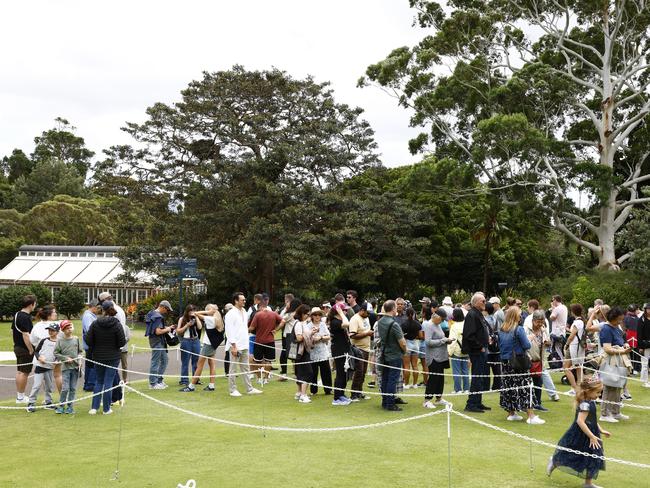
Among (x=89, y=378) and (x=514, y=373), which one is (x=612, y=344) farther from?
(x=89, y=378)

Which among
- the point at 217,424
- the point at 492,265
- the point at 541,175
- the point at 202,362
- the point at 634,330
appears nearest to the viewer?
the point at 217,424

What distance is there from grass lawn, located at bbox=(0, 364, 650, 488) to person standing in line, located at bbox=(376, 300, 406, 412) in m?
0.30

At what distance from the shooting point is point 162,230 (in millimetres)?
38844

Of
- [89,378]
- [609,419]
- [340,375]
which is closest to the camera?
[609,419]

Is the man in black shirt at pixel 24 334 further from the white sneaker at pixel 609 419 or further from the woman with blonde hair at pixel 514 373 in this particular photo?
the white sneaker at pixel 609 419

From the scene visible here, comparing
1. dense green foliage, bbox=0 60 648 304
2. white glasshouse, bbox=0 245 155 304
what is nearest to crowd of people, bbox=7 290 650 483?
dense green foliage, bbox=0 60 648 304

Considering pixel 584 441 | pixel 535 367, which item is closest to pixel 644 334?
pixel 535 367

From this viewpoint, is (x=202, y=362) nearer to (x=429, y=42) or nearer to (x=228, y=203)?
(x=228, y=203)

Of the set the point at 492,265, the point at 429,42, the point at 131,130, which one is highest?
the point at 429,42

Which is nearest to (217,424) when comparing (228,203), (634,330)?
(634,330)

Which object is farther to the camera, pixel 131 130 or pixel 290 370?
pixel 131 130

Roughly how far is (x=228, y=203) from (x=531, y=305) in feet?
83.4

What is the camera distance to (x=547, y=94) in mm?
36469

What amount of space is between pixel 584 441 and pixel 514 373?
3565mm
